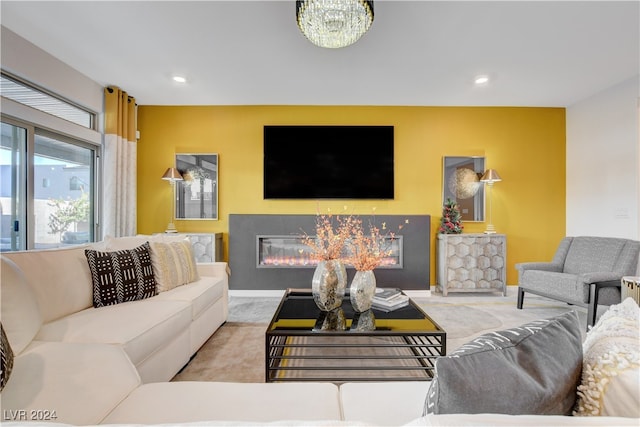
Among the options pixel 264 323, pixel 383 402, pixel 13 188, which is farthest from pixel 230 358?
pixel 13 188

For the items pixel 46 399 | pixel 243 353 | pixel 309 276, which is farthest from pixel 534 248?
pixel 46 399

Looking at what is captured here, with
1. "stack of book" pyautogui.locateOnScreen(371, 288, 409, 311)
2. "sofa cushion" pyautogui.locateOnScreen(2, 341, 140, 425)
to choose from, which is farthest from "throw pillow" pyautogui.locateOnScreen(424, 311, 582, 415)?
"stack of book" pyautogui.locateOnScreen(371, 288, 409, 311)

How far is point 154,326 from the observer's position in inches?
66.7

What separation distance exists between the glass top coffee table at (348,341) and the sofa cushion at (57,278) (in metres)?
1.20

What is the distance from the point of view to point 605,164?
3.76 m

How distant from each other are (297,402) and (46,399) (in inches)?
31.4

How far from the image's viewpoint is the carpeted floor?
2.05m

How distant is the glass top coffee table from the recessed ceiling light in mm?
2720

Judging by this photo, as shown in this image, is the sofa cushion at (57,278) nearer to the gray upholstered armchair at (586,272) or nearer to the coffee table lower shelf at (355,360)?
the coffee table lower shelf at (355,360)

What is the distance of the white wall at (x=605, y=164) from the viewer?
11.2 feet

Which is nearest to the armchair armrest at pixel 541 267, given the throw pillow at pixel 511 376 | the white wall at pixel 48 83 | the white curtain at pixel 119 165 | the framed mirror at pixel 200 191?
the throw pillow at pixel 511 376

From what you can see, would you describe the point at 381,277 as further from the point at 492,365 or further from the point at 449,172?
the point at 492,365

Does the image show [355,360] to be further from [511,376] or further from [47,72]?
[47,72]

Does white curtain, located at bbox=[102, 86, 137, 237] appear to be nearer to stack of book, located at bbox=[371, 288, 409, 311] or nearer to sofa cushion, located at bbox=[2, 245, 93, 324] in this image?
sofa cushion, located at bbox=[2, 245, 93, 324]
